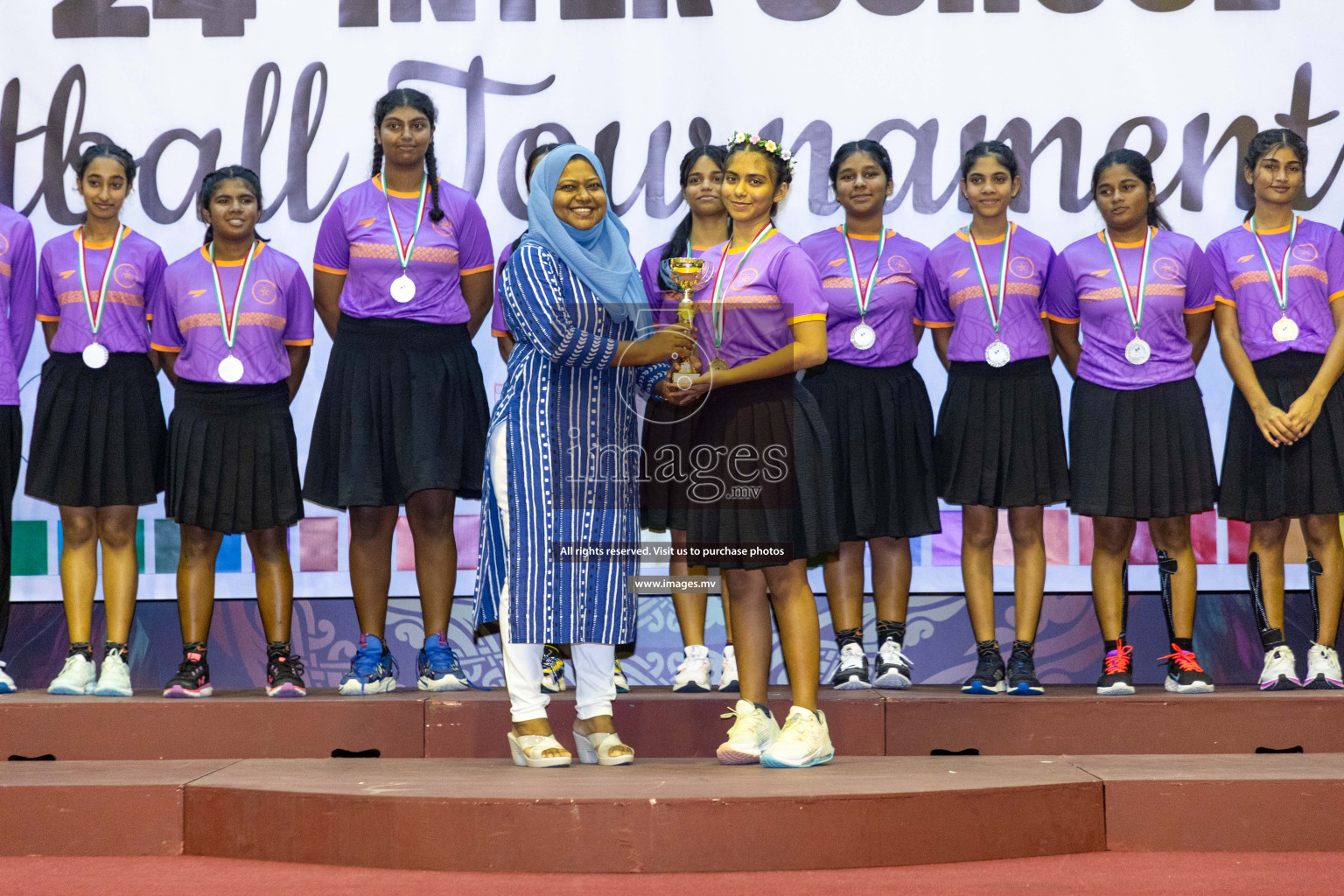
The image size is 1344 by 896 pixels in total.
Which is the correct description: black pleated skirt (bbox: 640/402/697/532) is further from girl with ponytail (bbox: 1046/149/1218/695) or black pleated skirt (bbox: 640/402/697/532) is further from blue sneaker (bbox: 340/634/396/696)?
girl with ponytail (bbox: 1046/149/1218/695)

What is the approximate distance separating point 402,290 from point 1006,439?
1.84 meters

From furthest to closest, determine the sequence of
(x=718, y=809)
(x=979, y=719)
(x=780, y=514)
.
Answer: (x=979, y=719), (x=780, y=514), (x=718, y=809)

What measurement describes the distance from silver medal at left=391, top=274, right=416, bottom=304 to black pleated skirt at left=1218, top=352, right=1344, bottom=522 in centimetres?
250

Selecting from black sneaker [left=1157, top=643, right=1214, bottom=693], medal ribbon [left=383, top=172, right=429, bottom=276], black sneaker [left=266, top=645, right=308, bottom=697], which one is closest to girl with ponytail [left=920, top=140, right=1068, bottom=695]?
black sneaker [left=1157, top=643, right=1214, bottom=693]

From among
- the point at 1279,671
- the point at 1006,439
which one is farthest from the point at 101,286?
the point at 1279,671

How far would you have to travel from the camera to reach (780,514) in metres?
3.24

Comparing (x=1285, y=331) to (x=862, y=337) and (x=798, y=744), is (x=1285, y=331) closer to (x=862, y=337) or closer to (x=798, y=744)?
(x=862, y=337)

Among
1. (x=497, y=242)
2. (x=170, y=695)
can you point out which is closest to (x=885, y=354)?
(x=497, y=242)

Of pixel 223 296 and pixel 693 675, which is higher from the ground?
pixel 223 296

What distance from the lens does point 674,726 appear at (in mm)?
3863

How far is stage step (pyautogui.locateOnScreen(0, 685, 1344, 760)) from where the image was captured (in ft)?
12.6

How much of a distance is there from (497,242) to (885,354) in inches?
55.2

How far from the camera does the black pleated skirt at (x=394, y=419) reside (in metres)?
4.17

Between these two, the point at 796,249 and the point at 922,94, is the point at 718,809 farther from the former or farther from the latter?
the point at 922,94
